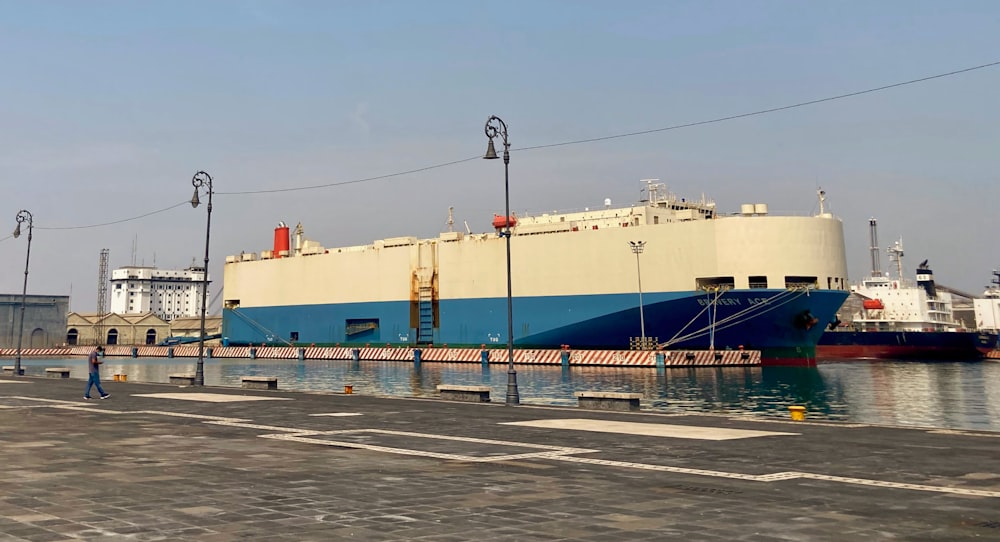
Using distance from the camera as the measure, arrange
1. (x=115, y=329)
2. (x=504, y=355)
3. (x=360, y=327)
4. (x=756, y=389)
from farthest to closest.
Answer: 1. (x=115, y=329)
2. (x=360, y=327)
3. (x=504, y=355)
4. (x=756, y=389)

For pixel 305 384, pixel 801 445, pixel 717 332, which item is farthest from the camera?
pixel 717 332

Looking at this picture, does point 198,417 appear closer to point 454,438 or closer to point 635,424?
point 454,438

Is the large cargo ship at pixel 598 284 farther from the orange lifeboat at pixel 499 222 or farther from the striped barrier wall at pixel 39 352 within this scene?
the striped barrier wall at pixel 39 352

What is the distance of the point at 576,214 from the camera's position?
7631 centimetres

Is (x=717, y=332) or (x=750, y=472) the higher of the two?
(x=717, y=332)

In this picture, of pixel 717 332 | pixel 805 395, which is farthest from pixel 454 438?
pixel 717 332

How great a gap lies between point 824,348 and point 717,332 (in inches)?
1168

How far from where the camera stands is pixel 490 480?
1015 cm

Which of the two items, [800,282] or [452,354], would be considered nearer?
[800,282]

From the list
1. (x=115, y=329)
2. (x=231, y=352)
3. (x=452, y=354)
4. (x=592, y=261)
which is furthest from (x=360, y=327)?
(x=115, y=329)

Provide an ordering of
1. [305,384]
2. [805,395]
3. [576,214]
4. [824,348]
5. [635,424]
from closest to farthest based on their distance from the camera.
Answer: [635,424]
[805,395]
[305,384]
[576,214]
[824,348]

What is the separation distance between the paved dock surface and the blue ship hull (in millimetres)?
42699

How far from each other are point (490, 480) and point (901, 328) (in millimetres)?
100156

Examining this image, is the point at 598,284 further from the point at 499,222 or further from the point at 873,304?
the point at 873,304
